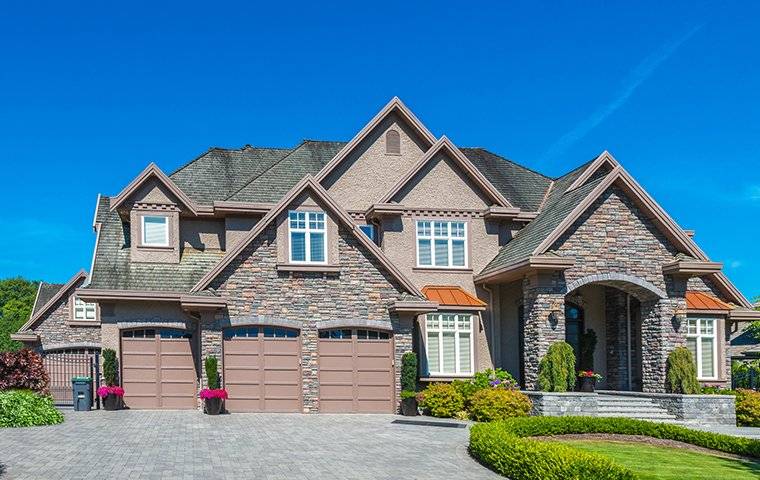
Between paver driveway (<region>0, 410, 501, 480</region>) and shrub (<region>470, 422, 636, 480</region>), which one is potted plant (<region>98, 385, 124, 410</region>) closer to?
paver driveway (<region>0, 410, 501, 480</region>)

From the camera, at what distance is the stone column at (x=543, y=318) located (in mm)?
25219

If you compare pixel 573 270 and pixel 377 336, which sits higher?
pixel 573 270

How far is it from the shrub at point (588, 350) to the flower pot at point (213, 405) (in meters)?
12.5

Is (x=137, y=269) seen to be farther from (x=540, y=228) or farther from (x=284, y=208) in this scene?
(x=540, y=228)

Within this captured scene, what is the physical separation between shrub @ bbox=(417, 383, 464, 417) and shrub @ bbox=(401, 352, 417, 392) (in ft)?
1.39

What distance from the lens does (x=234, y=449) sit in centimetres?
1725

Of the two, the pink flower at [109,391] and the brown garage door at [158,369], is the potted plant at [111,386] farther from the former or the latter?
the brown garage door at [158,369]

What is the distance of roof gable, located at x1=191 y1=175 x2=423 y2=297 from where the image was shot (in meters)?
25.0

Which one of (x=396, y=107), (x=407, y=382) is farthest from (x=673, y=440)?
(x=396, y=107)

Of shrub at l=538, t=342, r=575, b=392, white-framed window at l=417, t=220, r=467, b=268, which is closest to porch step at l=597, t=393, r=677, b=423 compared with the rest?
shrub at l=538, t=342, r=575, b=392

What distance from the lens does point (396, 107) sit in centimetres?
3036

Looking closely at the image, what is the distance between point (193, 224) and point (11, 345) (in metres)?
40.9

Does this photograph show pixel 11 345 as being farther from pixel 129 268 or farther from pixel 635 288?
pixel 635 288

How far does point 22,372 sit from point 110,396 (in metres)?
2.62
